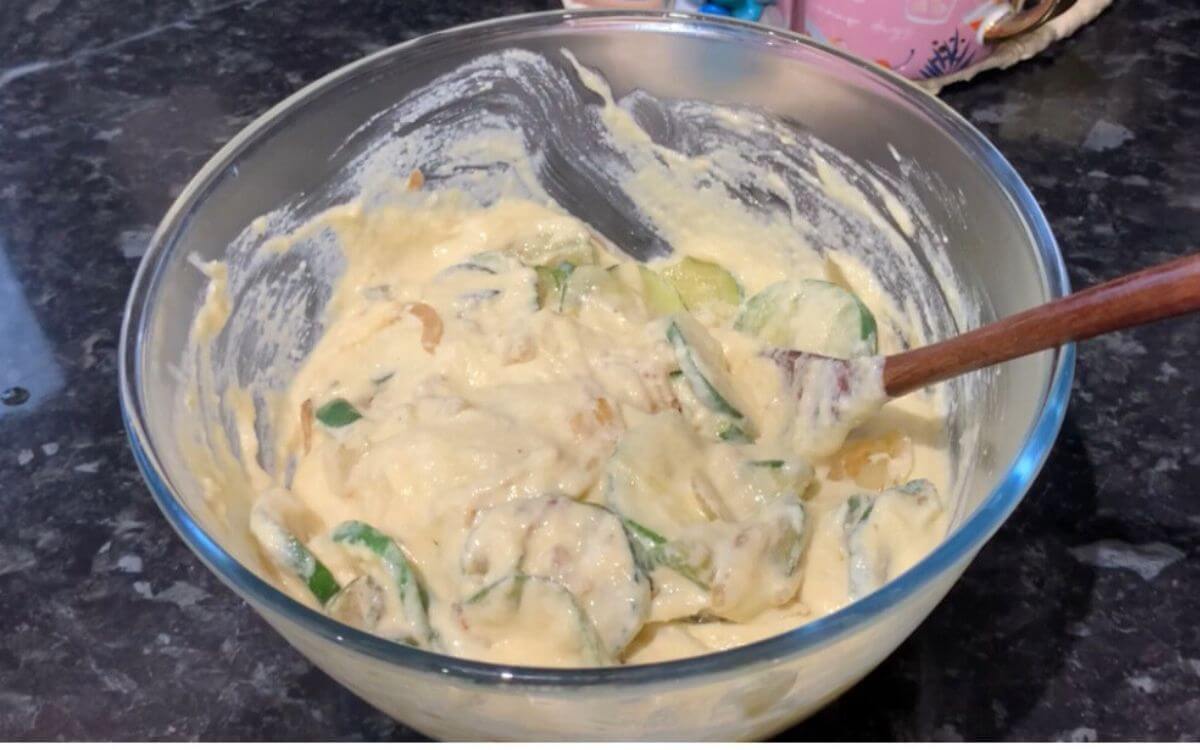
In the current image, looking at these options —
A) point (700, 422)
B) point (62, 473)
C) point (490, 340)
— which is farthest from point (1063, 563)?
point (62, 473)

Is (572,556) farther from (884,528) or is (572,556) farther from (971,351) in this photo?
(971,351)

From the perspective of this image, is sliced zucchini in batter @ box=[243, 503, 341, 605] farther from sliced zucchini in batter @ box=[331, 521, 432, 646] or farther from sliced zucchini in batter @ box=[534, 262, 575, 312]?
sliced zucchini in batter @ box=[534, 262, 575, 312]

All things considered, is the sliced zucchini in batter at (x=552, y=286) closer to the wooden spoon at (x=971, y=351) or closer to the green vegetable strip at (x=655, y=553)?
the wooden spoon at (x=971, y=351)

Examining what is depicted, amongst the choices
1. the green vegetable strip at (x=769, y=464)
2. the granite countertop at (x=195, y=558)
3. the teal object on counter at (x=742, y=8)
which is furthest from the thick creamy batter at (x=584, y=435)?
the teal object on counter at (x=742, y=8)

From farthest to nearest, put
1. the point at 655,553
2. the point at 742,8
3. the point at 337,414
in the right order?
the point at 742,8, the point at 337,414, the point at 655,553

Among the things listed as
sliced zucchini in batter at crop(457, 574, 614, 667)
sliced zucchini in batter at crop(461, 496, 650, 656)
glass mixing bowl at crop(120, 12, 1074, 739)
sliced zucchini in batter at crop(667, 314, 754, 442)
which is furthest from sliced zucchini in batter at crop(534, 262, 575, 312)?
sliced zucchini in batter at crop(457, 574, 614, 667)

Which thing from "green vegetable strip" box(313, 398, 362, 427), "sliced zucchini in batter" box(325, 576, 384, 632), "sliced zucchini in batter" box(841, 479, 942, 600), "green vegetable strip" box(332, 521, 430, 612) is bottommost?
"green vegetable strip" box(313, 398, 362, 427)

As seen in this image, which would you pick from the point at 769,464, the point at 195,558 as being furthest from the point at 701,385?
the point at 195,558
